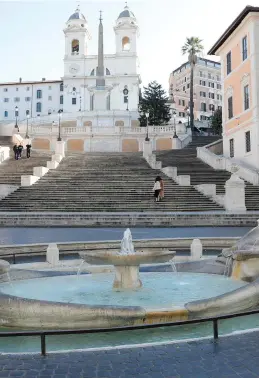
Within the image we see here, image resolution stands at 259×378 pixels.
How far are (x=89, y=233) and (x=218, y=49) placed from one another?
94.1ft

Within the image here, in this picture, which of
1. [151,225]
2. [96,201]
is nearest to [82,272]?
[151,225]

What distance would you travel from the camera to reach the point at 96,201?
78.0 ft

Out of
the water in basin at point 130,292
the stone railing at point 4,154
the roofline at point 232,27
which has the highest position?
the roofline at point 232,27

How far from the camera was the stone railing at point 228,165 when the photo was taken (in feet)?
93.6

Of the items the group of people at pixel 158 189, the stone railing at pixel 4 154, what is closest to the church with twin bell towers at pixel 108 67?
the stone railing at pixel 4 154

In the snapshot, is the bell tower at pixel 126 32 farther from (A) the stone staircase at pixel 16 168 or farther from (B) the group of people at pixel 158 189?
(B) the group of people at pixel 158 189

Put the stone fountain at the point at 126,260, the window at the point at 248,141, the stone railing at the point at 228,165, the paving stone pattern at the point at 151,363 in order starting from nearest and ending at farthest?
the paving stone pattern at the point at 151,363, the stone fountain at the point at 126,260, the stone railing at the point at 228,165, the window at the point at 248,141

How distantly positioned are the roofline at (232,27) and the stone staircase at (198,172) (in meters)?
10.0

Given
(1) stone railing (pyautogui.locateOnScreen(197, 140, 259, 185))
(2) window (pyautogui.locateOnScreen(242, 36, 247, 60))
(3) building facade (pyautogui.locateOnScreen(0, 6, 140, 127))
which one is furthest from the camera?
(3) building facade (pyautogui.locateOnScreen(0, 6, 140, 127))

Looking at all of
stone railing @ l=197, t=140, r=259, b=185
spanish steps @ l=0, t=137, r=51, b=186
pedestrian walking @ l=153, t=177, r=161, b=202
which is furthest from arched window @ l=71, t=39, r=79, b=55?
pedestrian walking @ l=153, t=177, r=161, b=202

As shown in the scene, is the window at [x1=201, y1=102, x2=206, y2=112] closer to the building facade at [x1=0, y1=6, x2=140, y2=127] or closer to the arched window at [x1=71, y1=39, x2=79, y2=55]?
the building facade at [x1=0, y1=6, x2=140, y2=127]

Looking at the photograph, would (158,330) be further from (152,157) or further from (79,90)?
(79,90)

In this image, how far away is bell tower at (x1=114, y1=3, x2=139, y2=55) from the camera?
91.1m

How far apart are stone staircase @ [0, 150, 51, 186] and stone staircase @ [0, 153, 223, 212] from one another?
1989mm
